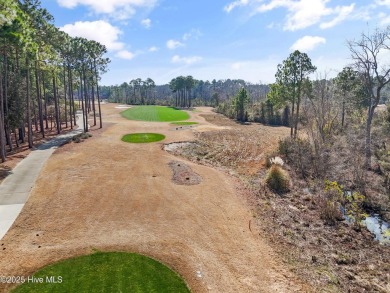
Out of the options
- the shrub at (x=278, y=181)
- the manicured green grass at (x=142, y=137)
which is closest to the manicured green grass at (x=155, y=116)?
the manicured green grass at (x=142, y=137)

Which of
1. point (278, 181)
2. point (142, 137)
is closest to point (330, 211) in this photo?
point (278, 181)

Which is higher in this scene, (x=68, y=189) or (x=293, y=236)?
(x=68, y=189)

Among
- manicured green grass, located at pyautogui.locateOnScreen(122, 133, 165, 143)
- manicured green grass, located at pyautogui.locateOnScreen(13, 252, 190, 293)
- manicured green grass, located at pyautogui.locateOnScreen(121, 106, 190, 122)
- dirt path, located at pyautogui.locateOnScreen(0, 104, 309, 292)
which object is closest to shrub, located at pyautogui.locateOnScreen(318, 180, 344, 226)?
dirt path, located at pyautogui.locateOnScreen(0, 104, 309, 292)

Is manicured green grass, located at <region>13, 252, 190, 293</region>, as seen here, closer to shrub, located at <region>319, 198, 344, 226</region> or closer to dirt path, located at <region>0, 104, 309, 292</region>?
dirt path, located at <region>0, 104, 309, 292</region>

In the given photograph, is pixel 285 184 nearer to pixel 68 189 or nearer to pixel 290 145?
pixel 290 145

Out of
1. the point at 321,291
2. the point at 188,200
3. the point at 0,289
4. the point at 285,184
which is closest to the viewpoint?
the point at 0,289

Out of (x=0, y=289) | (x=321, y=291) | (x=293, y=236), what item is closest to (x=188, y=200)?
(x=293, y=236)
